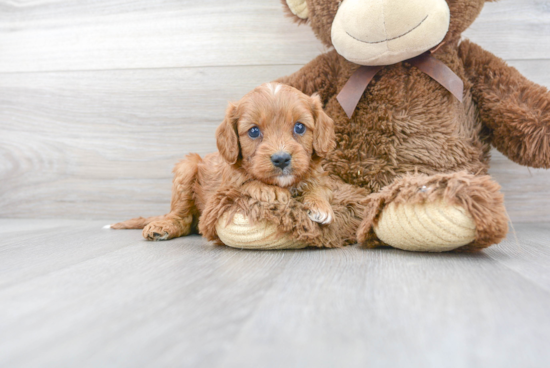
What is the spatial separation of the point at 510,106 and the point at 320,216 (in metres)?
0.76

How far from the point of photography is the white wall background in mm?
1820

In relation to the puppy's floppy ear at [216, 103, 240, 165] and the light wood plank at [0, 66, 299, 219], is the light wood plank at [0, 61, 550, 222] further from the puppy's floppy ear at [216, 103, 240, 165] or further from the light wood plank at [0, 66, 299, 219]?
the puppy's floppy ear at [216, 103, 240, 165]

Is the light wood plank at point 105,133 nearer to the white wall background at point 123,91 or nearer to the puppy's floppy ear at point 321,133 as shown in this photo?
the white wall background at point 123,91

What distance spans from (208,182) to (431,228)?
0.76 meters

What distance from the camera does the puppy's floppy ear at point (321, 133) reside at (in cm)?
115

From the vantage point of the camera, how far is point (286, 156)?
3.47 feet

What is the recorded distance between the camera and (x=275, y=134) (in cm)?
109

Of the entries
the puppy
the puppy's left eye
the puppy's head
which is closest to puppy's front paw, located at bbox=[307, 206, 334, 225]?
the puppy

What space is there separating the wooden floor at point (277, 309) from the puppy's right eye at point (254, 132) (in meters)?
Answer: 0.33

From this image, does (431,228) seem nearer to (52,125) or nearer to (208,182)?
(208,182)

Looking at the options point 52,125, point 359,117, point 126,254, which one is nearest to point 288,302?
point 126,254

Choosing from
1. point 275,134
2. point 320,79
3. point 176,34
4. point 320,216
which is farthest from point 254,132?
point 176,34

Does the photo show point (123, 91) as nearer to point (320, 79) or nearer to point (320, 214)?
point (320, 79)

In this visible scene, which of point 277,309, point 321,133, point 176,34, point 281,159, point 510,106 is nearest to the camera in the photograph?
point 277,309
